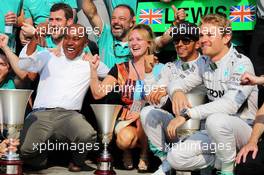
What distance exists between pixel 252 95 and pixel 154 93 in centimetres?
74

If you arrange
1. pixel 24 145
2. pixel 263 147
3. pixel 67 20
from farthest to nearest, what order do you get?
1. pixel 67 20
2. pixel 24 145
3. pixel 263 147

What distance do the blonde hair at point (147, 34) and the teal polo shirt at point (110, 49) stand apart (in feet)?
0.89

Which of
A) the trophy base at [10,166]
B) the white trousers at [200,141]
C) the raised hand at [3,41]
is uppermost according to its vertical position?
the raised hand at [3,41]

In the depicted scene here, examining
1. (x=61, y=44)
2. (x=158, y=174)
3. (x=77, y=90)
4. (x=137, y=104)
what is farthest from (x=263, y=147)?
(x=61, y=44)

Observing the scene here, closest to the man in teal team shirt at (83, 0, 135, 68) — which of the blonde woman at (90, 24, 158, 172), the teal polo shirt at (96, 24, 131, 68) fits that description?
the teal polo shirt at (96, 24, 131, 68)

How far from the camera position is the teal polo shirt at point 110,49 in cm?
552

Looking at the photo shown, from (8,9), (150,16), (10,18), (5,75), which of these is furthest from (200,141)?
(8,9)

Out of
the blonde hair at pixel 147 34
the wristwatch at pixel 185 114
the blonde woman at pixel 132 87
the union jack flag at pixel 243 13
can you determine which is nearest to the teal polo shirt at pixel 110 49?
the blonde woman at pixel 132 87

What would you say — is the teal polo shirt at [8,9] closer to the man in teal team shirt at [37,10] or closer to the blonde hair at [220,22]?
the man in teal team shirt at [37,10]

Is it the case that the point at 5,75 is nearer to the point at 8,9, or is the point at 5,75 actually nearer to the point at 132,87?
the point at 8,9

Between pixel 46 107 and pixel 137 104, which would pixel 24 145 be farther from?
pixel 137 104

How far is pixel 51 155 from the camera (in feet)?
18.3

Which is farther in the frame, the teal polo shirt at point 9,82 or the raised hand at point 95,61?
the teal polo shirt at point 9,82

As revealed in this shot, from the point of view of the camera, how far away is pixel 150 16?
5652 millimetres
